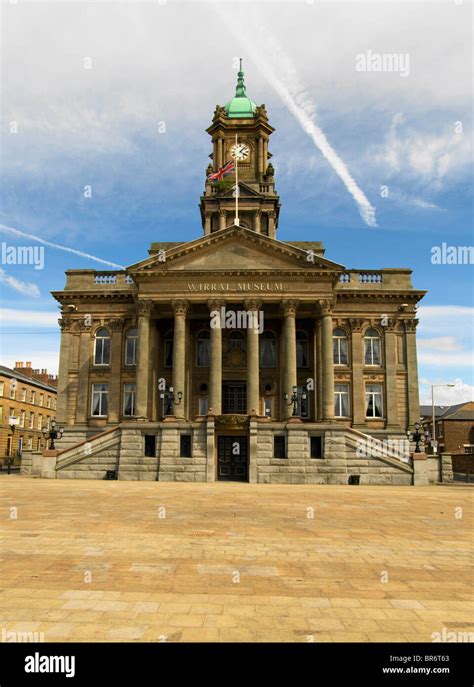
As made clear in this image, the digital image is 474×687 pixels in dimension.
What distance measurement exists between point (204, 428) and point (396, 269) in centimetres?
2291

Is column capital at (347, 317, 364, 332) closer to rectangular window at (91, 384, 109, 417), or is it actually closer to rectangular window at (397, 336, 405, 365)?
rectangular window at (397, 336, 405, 365)

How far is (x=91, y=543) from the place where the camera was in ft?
41.0

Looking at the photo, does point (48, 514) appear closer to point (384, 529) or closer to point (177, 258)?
point (384, 529)

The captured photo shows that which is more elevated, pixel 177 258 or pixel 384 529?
pixel 177 258

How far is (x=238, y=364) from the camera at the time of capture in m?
44.1

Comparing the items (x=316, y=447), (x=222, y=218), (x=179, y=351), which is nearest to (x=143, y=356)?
(x=179, y=351)

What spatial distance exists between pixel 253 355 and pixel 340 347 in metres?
10.7

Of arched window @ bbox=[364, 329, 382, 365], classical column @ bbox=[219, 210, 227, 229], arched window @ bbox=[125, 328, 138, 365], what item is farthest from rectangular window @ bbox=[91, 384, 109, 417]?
arched window @ bbox=[364, 329, 382, 365]

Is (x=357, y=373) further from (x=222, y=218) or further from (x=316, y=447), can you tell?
(x=222, y=218)

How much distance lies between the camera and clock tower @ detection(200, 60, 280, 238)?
2110 inches

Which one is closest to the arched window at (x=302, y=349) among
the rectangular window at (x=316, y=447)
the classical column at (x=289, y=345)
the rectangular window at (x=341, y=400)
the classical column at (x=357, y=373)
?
the rectangular window at (x=341, y=400)

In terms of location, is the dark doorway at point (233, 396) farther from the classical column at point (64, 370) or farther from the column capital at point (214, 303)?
the classical column at point (64, 370)
